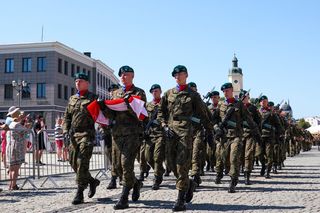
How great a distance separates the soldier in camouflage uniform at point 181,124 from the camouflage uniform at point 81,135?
4.09 ft

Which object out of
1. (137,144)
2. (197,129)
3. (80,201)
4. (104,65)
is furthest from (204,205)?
(104,65)

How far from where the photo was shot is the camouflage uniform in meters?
8.22

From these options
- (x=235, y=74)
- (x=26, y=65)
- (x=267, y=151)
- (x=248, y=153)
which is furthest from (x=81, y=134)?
(x=235, y=74)

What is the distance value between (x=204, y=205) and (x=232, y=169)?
2.08 m

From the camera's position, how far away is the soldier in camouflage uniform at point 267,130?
46.4ft

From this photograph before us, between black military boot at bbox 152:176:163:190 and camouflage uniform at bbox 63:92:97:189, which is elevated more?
camouflage uniform at bbox 63:92:97:189

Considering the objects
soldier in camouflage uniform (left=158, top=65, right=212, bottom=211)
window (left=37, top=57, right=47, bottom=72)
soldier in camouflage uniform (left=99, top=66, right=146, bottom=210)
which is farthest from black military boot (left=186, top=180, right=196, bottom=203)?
window (left=37, top=57, right=47, bottom=72)

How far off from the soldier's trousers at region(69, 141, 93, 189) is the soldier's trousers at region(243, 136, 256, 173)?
453 cm

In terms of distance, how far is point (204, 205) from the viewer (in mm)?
8031

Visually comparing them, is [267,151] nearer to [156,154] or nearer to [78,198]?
[156,154]

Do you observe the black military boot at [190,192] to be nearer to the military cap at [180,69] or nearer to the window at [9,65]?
the military cap at [180,69]

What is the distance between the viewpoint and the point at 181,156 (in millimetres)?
7727

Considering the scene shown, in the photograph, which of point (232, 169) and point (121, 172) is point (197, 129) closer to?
point (232, 169)

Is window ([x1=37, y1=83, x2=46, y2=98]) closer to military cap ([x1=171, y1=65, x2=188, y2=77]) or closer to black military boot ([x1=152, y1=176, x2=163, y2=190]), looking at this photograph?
black military boot ([x1=152, y1=176, x2=163, y2=190])
